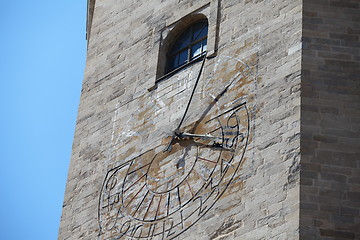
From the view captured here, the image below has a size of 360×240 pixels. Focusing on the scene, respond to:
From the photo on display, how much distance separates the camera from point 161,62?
71.4ft

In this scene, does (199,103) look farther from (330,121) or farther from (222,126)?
(330,121)

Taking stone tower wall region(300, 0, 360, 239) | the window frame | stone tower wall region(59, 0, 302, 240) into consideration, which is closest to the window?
the window frame

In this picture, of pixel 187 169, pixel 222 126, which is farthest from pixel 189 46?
pixel 187 169

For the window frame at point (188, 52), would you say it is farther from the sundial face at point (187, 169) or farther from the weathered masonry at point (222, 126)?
the sundial face at point (187, 169)

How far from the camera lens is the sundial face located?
19141 millimetres

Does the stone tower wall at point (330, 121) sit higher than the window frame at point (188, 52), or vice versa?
the window frame at point (188, 52)

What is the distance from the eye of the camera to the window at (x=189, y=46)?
21484 millimetres

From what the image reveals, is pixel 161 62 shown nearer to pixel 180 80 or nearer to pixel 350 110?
pixel 180 80

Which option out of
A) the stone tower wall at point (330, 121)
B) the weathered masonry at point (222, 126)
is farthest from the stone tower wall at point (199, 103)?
the stone tower wall at point (330, 121)

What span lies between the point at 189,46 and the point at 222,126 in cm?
243

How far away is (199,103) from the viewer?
800 inches

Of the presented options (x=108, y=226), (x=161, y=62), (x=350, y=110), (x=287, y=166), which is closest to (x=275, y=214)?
(x=287, y=166)

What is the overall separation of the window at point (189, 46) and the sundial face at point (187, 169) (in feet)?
2.91

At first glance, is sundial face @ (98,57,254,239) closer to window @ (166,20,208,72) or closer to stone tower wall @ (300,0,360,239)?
window @ (166,20,208,72)
